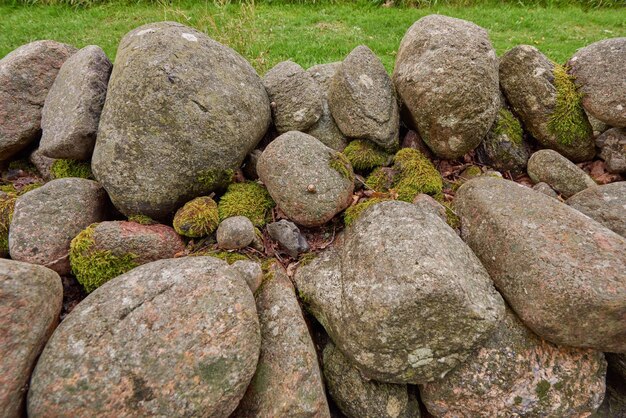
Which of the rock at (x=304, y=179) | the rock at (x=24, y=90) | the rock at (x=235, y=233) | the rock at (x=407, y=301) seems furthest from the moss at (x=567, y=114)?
the rock at (x=24, y=90)

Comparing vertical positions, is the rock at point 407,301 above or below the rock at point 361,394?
above

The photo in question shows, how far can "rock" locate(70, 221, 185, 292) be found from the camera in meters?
2.70

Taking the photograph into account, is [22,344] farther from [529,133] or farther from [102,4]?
[102,4]

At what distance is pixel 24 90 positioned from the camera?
140 inches

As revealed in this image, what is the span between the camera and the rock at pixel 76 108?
10.2 feet

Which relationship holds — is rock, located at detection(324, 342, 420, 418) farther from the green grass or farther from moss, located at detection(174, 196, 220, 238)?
the green grass

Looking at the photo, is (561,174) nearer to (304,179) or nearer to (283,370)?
(304,179)

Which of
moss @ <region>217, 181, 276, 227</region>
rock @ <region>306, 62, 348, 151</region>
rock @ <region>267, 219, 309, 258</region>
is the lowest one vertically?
rock @ <region>267, 219, 309, 258</region>

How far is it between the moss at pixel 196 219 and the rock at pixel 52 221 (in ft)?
2.17

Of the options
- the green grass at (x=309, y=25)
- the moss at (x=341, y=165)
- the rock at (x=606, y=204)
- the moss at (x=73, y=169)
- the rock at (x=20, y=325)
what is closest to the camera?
the rock at (x=20, y=325)

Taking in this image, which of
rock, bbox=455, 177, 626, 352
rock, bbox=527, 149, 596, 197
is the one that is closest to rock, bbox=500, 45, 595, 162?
rock, bbox=527, 149, 596, 197

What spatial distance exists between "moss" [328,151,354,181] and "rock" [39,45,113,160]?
6.09ft

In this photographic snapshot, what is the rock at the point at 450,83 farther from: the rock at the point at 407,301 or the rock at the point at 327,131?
the rock at the point at 407,301

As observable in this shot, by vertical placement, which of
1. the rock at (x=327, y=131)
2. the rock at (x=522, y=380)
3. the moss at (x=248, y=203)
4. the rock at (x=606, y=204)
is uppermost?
the rock at (x=327, y=131)
